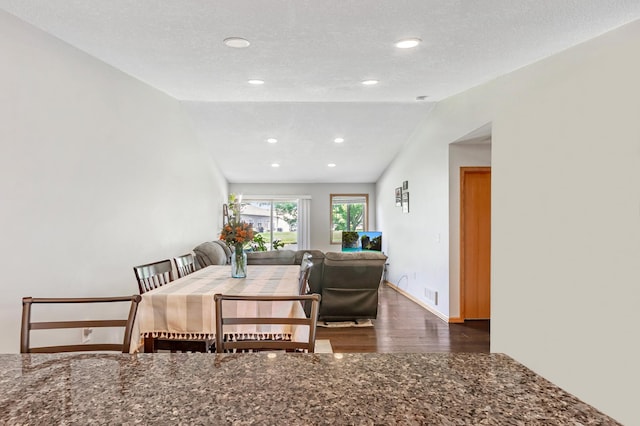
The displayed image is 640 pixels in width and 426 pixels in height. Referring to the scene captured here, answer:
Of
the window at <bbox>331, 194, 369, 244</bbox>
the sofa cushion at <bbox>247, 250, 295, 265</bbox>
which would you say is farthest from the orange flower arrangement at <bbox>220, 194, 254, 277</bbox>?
the window at <bbox>331, 194, 369, 244</bbox>

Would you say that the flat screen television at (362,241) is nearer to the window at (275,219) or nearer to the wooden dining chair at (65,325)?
the window at (275,219)

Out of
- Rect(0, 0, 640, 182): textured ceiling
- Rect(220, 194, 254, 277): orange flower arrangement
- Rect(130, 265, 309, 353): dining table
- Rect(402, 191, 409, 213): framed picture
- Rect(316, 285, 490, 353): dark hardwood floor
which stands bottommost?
Rect(316, 285, 490, 353): dark hardwood floor

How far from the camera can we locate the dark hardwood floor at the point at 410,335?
12.6 feet

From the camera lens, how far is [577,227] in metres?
1.91

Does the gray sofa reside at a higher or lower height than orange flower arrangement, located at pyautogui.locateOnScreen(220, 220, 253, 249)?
lower

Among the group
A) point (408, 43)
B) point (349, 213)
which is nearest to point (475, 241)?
point (408, 43)

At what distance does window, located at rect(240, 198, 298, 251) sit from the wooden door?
18.0ft

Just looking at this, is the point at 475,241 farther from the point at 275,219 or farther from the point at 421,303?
the point at 275,219

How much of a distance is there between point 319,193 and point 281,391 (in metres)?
8.97

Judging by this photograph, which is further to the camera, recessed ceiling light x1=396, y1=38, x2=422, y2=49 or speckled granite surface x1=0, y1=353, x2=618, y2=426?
recessed ceiling light x1=396, y1=38, x2=422, y2=49

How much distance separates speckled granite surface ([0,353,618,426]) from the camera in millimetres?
708

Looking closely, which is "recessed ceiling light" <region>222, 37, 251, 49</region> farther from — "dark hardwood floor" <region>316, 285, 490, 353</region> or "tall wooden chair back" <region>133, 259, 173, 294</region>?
"dark hardwood floor" <region>316, 285, 490, 353</region>

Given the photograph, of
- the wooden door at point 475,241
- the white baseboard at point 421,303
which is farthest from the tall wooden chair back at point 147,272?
the wooden door at point 475,241

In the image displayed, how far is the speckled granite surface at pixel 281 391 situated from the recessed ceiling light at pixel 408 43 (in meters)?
2.41
